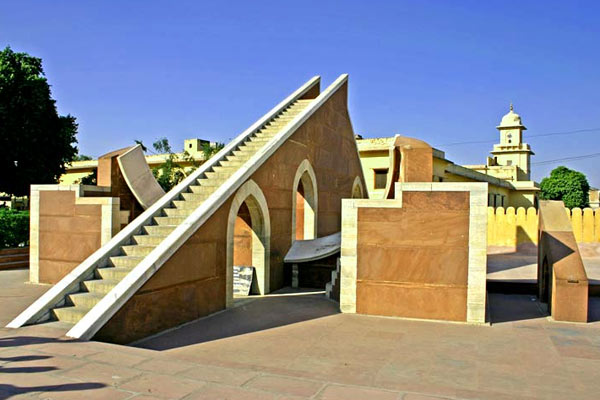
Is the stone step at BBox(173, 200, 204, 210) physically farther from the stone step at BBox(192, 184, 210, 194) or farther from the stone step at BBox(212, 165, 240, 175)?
the stone step at BBox(212, 165, 240, 175)

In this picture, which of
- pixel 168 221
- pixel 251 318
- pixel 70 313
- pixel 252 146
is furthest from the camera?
pixel 252 146

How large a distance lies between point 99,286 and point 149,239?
1.20 m

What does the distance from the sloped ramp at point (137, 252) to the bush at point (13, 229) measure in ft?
23.3

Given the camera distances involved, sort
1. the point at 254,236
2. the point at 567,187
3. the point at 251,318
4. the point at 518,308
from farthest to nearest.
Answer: the point at 567,187
the point at 254,236
the point at 518,308
the point at 251,318

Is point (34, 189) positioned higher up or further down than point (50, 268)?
higher up

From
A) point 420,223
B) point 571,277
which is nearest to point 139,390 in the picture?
point 420,223

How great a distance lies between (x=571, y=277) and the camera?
25.3 ft

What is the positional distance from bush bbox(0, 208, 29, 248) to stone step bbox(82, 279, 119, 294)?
848cm

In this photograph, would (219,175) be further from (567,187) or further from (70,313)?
(567,187)

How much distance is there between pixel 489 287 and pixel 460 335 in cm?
468

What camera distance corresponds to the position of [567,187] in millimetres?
43625

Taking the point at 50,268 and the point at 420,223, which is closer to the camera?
the point at 420,223

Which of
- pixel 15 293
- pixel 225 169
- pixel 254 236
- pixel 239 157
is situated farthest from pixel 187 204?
pixel 15 293

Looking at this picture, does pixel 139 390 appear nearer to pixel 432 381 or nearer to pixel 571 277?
pixel 432 381
